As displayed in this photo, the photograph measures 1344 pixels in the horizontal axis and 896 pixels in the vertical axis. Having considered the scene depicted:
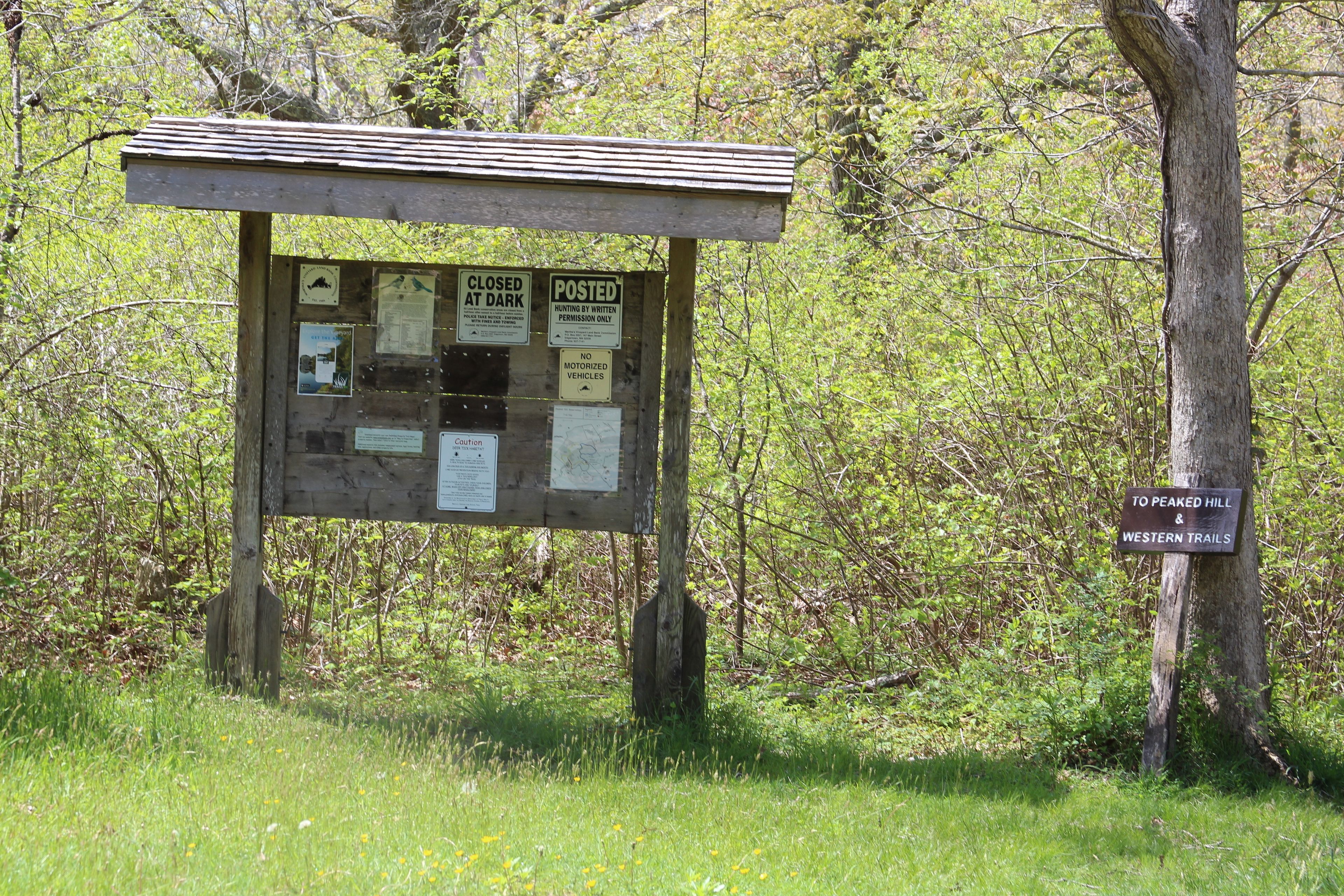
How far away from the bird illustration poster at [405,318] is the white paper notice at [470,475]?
1.76 ft

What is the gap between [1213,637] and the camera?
17.7ft

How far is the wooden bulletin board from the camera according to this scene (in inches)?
227

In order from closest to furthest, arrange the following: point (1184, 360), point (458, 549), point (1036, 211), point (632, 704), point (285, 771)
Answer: point (285, 771) < point (1184, 360) < point (632, 704) < point (1036, 211) < point (458, 549)

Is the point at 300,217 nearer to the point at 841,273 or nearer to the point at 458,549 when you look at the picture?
the point at 458,549

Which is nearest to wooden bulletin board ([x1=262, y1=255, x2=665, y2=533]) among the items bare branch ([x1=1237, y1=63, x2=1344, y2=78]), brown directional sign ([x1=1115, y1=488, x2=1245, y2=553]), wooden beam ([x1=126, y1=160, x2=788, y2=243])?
wooden beam ([x1=126, y1=160, x2=788, y2=243])

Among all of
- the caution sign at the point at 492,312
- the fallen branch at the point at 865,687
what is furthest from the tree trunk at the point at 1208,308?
the caution sign at the point at 492,312

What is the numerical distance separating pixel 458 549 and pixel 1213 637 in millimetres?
5284

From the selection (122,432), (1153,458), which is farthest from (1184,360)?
(122,432)

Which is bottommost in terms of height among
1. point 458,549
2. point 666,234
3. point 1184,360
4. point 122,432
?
point 458,549

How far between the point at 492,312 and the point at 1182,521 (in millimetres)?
3599

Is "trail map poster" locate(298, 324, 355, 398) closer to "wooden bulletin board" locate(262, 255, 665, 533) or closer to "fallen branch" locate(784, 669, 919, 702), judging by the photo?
"wooden bulletin board" locate(262, 255, 665, 533)

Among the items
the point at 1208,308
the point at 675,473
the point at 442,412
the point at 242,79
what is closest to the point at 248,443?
the point at 442,412

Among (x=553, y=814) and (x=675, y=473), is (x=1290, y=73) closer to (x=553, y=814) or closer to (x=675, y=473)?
(x=675, y=473)

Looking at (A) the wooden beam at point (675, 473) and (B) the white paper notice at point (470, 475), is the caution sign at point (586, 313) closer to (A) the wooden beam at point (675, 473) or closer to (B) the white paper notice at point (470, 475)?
(A) the wooden beam at point (675, 473)
